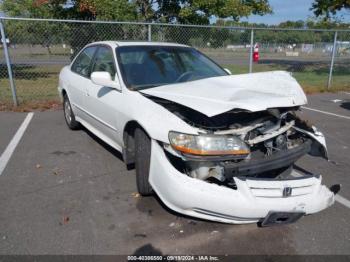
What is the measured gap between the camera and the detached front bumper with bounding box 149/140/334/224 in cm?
248

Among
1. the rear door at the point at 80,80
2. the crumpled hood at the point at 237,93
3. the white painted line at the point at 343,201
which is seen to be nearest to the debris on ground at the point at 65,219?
the crumpled hood at the point at 237,93

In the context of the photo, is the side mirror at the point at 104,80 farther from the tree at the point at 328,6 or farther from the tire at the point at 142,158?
the tree at the point at 328,6

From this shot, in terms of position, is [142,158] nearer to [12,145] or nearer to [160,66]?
[160,66]

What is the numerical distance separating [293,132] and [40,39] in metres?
10.6

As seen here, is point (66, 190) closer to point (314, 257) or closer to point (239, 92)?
point (239, 92)

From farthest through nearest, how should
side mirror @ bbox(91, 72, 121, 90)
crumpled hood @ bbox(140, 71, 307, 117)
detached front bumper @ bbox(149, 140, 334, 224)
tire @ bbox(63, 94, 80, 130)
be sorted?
tire @ bbox(63, 94, 80, 130) < side mirror @ bbox(91, 72, 121, 90) < crumpled hood @ bbox(140, 71, 307, 117) < detached front bumper @ bbox(149, 140, 334, 224)

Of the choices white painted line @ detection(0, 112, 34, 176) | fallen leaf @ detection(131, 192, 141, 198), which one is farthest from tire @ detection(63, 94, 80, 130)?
fallen leaf @ detection(131, 192, 141, 198)

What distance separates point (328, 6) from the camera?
1769 centimetres

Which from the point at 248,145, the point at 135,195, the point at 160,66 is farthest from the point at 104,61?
the point at 248,145

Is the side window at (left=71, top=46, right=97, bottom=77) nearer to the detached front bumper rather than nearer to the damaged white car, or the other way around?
the damaged white car

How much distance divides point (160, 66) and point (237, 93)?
145 cm

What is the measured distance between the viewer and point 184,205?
102 inches

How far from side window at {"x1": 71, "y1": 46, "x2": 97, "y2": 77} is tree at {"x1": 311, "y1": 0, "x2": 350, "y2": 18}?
14.7 m

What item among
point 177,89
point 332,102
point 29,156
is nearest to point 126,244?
point 177,89
